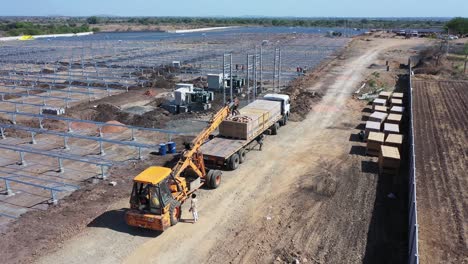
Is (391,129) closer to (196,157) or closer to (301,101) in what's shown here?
(301,101)

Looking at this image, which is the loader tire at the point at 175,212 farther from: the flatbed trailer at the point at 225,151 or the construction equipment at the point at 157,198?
the flatbed trailer at the point at 225,151

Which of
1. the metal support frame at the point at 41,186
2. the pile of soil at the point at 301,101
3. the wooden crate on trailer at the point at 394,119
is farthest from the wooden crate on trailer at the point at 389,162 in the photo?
the metal support frame at the point at 41,186

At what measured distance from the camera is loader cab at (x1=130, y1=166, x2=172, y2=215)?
13273mm

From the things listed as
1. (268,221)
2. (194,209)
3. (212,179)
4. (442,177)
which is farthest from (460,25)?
(194,209)

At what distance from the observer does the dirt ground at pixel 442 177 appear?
1176cm

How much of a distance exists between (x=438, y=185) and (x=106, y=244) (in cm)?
1235

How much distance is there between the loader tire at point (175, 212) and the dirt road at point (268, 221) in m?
0.30

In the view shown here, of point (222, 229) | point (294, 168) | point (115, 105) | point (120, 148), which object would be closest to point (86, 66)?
point (115, 105)

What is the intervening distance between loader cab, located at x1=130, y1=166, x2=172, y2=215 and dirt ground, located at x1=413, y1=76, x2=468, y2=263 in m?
8.03

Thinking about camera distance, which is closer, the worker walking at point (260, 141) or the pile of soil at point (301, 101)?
the worker walking at point (260, 141)

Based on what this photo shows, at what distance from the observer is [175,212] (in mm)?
14312

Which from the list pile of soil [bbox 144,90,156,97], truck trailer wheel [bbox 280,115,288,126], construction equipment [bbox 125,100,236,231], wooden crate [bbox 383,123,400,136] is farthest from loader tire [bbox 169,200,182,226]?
pile of soil [bbox 144,90,156,97]

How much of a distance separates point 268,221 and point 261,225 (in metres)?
0.38

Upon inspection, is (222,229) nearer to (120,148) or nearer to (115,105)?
(120,148)
